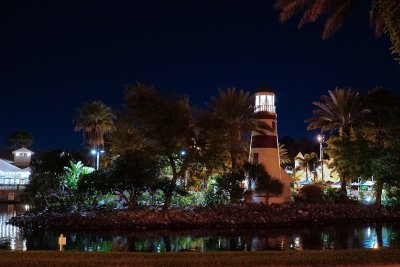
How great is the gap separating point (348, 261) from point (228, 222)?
17756 millimetres

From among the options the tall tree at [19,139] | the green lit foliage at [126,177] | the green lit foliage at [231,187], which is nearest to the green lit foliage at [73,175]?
the green lit foliage at [126,177]

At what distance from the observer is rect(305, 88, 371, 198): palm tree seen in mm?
47781

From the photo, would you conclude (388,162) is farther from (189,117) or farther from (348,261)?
(348,261)

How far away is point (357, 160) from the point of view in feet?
146

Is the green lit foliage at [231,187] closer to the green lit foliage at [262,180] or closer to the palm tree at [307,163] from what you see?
the green lit foliage at [262,180]

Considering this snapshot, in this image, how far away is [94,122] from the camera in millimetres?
66500

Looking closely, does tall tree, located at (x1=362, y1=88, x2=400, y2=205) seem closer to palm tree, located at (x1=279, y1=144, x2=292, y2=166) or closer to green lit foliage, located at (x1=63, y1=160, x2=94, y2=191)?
palm tree, located at (x1=279, y1=144, x2=292, y2=166)

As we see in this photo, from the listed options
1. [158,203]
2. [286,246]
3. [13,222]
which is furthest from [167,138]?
[286,246]

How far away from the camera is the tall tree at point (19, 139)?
113625mm

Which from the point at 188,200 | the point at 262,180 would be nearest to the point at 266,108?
the point at 262,180

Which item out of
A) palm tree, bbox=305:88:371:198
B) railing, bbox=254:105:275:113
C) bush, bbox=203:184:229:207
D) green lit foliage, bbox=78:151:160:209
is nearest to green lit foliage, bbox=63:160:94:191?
green lit foliage, bbox=78:151:160:209

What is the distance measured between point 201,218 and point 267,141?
1157 cm

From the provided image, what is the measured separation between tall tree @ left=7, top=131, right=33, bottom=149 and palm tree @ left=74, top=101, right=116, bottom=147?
5147 cm

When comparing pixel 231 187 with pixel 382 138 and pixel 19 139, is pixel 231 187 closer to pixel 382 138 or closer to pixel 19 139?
pixel 382 138
